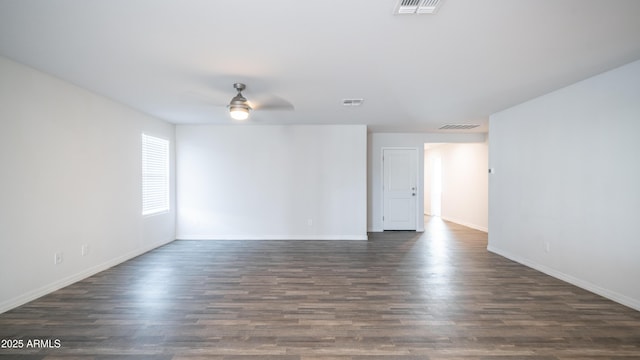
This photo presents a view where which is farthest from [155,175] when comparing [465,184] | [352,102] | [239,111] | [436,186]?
[436,186]

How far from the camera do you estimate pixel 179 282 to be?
11.3 ft

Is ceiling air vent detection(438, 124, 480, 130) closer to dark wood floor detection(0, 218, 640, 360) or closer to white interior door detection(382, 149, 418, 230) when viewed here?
white interior door detection(382, 149, 418, 230)

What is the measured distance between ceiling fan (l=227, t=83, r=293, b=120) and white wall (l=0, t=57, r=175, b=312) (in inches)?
76.5

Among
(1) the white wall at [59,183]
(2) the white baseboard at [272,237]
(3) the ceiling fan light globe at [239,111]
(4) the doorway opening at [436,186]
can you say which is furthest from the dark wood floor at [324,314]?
(4) the doorway opening at [436,186]

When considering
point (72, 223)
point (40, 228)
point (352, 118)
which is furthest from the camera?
point (352, 118)

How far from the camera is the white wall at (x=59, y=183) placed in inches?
108

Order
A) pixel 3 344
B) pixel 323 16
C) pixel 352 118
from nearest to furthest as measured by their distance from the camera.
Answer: pixel 323 16 → pixel 3 344 → pixel 352 118

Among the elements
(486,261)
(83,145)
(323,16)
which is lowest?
(486,261)

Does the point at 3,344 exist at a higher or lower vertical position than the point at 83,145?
lower

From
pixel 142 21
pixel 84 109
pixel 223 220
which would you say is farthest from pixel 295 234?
pixel 142 21

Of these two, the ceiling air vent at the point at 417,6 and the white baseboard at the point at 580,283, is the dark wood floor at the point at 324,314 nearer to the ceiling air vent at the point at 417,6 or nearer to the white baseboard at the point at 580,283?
the white baseboard at the point at 580,283

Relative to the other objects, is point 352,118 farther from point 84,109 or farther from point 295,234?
point 84,109

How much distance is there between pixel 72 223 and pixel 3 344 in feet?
5.27

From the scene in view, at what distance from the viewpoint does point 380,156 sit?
713cm
